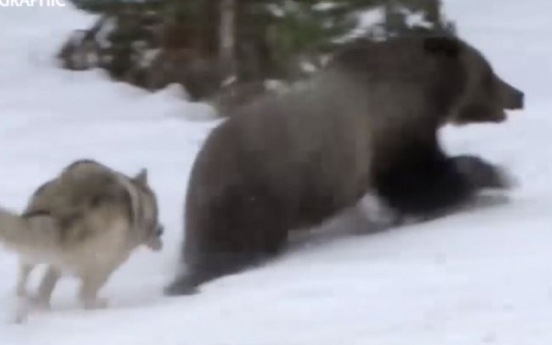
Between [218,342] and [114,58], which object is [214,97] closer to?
[114,58]

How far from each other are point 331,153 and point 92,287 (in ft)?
4.94

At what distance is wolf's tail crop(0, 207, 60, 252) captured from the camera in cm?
601

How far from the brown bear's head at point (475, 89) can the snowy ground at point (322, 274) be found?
0.38 m

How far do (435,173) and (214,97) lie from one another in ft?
13.6

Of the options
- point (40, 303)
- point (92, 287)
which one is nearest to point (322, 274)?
point (92, 287)

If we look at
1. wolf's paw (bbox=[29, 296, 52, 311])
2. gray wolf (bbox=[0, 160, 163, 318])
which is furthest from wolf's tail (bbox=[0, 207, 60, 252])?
wolf's paw (bbox=[29, 296, 52, 311])

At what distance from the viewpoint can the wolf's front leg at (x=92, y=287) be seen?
20.7ft

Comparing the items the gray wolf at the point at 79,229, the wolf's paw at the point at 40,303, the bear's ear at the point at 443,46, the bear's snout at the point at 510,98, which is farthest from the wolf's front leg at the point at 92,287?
the bear's snout at the point at 510,98

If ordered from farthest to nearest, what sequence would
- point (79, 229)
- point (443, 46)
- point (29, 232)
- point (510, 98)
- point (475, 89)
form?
point (510, 98) < point (475, 89) < point (443, 46) < point (79, 229) < point (29, 232)

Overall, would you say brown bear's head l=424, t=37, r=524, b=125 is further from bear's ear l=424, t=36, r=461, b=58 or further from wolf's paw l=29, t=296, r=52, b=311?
wolf's paw l=29, t=296, r=52, b=311

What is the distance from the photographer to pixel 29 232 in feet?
19.9

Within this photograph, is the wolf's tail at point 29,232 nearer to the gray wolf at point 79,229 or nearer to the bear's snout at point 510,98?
the gray wolf at point 79,229

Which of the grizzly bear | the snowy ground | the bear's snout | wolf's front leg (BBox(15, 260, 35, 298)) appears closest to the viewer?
the snowy ground

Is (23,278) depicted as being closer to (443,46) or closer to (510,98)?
(443,46)
